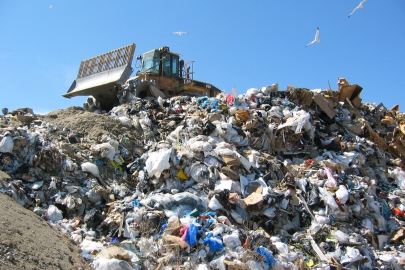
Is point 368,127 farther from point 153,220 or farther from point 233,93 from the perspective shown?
point 153,220

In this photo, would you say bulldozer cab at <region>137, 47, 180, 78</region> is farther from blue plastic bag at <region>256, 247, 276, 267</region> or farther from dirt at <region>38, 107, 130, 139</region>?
blue plastic bag at <region>256, 247, 276, 267</region>

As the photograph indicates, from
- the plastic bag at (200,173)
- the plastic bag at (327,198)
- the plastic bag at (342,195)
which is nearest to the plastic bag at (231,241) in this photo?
the plastic bag at (200,173)

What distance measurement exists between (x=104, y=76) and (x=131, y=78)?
70 centimetres

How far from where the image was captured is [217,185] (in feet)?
18.5

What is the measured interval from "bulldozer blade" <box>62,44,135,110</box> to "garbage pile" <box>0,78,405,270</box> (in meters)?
1.06

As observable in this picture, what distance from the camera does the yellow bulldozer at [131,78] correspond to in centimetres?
927

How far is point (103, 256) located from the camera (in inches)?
160

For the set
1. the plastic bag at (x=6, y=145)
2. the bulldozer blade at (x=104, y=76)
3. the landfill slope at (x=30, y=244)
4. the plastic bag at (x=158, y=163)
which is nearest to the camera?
the landfill slope at (x=30, y=244)

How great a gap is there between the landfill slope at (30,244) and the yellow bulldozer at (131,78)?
200 inches

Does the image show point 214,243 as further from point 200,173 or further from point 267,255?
point 200,173

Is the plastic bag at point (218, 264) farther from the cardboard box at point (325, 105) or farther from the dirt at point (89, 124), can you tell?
the cardboard box at point (325, 105)

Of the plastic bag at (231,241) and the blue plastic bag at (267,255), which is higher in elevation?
the plastic bag at (231,241)

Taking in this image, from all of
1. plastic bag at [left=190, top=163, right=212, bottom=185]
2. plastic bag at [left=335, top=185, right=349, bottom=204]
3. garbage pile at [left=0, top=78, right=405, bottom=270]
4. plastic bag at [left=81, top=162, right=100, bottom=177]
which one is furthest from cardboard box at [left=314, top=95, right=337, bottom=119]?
plastic bag at [left=81, top=162, right=100, bottom=177]

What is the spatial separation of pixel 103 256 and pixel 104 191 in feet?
5.87
